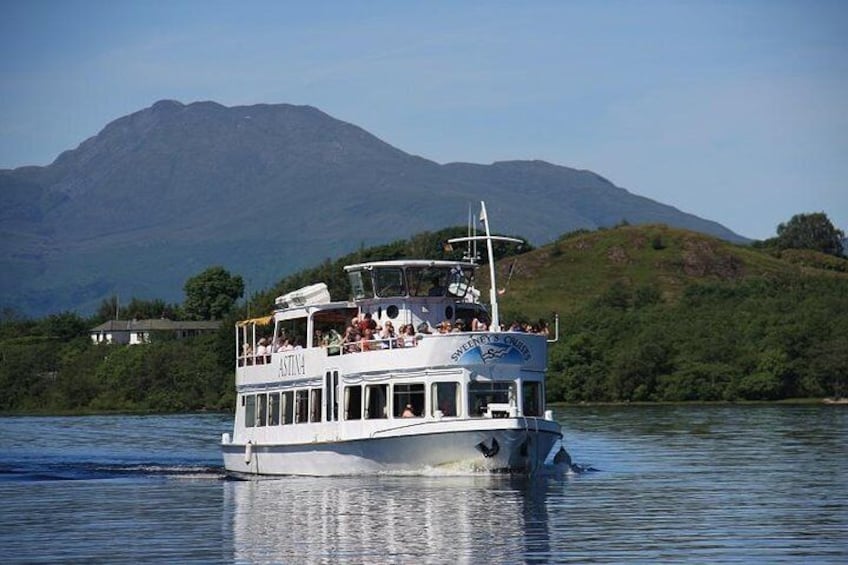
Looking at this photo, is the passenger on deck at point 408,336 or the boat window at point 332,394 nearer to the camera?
the passenger on deck at point 408,336

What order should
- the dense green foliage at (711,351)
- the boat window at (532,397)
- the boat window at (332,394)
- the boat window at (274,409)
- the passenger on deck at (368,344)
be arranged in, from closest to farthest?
the boat window at (532,397)
the passenger on deck at (368,344)
the boat window at (332,394)
the boat window at (274,409)
the dense green foliage at (711,351)

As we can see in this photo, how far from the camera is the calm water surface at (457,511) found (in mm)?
32750

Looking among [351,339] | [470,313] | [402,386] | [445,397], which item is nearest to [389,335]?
[351,339]

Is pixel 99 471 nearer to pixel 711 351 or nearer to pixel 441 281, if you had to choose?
pixel 441 281

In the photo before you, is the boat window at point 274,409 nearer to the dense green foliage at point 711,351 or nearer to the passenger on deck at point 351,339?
the passenger on deck at point 351,339

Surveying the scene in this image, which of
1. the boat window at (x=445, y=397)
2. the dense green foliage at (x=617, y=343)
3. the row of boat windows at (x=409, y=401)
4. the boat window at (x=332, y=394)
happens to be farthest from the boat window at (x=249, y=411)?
the dense green foliage at (x=617, y=343)

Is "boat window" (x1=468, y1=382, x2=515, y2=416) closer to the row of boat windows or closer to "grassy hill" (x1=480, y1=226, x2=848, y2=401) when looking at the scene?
the row of boat windows

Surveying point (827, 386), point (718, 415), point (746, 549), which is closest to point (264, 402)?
point (746, 549)

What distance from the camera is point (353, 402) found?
163 ft

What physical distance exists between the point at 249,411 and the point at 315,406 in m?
5.42

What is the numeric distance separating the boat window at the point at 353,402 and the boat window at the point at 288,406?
12.5ft

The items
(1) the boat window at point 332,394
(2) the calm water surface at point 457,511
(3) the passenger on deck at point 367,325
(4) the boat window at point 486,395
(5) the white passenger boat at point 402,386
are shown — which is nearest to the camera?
(2) the calm water surface at point 457,511

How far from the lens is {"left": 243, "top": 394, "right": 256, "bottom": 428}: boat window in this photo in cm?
5588

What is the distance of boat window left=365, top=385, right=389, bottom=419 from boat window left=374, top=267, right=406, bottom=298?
11.8 ft
